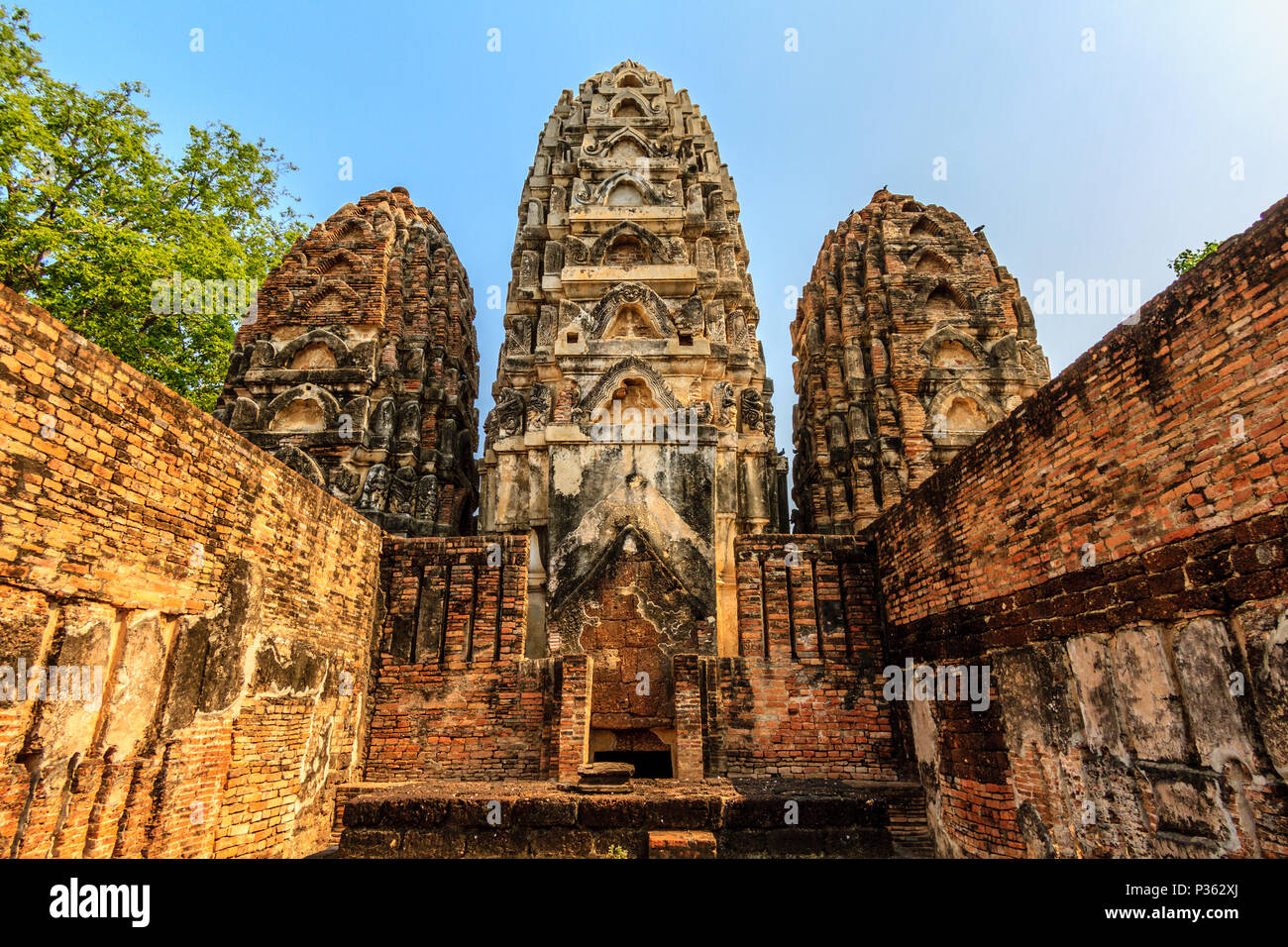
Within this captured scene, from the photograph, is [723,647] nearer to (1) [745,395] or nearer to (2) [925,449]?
(1) [745,395]

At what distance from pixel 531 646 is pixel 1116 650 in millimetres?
8258

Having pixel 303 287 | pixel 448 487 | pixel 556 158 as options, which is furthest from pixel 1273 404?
pixel 303 287

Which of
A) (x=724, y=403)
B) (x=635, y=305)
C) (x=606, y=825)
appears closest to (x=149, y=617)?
(x=606, y=825)

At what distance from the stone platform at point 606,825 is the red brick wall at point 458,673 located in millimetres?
2312

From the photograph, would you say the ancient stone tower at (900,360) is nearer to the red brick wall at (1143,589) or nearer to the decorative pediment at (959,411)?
the decorative pediment at (959,411)

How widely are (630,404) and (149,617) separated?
8.66 m

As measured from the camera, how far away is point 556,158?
17.1 metres

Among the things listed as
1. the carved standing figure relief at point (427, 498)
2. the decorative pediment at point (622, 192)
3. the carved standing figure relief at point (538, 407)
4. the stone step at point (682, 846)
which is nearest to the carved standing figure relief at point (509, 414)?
the carved standing figure relief at point (538, 407)

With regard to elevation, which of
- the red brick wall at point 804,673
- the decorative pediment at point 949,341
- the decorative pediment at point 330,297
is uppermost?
the decorative pediment at point 330,297

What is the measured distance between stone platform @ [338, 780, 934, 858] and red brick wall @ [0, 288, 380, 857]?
4.61 ft

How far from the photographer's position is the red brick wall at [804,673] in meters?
9.03

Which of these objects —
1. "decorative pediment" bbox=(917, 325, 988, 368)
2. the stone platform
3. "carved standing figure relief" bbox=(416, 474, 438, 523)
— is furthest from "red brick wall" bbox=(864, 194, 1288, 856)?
"carved standing figure relief" bbox=(416, 474, 438, 523)

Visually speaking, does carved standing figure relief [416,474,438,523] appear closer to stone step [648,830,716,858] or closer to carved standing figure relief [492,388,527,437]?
carved standing figure relief [492,388,527,437]

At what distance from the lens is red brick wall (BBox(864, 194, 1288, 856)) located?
4.19 metres
